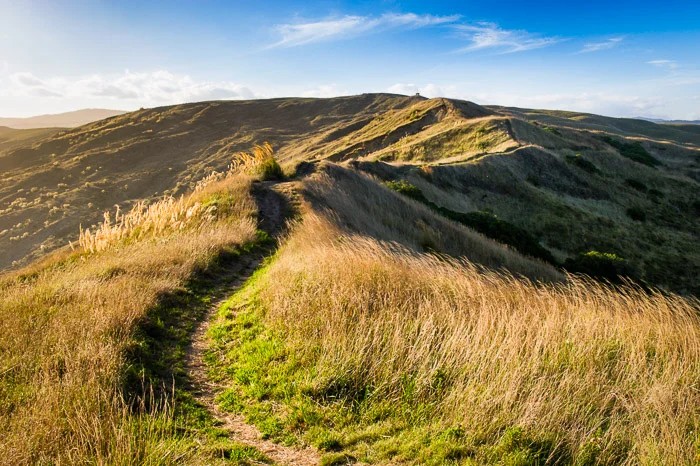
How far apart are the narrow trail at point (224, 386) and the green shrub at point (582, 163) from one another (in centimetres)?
3336

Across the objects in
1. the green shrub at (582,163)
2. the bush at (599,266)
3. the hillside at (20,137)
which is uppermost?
the hillside at (20,137)

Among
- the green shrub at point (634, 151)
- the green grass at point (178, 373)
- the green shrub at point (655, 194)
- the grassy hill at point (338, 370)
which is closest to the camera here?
the grassy hill at point (338, 370)

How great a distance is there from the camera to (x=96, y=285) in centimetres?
742

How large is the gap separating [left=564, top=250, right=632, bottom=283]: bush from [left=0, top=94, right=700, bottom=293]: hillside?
462mm

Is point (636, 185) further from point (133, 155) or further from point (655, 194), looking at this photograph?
point (133, 155)

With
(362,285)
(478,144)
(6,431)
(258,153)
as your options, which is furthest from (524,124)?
(6,431)

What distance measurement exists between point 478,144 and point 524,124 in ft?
31.3

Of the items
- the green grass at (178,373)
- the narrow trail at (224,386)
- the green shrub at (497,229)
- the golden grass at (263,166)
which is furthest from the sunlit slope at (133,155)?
the green grass at (178,373)

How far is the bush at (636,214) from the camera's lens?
31595mm

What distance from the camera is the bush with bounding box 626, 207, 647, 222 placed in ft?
104

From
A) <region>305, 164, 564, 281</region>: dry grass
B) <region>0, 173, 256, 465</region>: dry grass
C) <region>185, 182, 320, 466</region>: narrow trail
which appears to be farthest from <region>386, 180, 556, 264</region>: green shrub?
<region>0, 173, 256, 465</region>: dry grass

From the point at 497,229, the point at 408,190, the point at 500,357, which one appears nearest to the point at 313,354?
the point at 500,357

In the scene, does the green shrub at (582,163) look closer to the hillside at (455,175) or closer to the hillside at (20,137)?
the hillside at (455,175)

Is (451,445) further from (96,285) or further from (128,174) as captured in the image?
(128,174)
